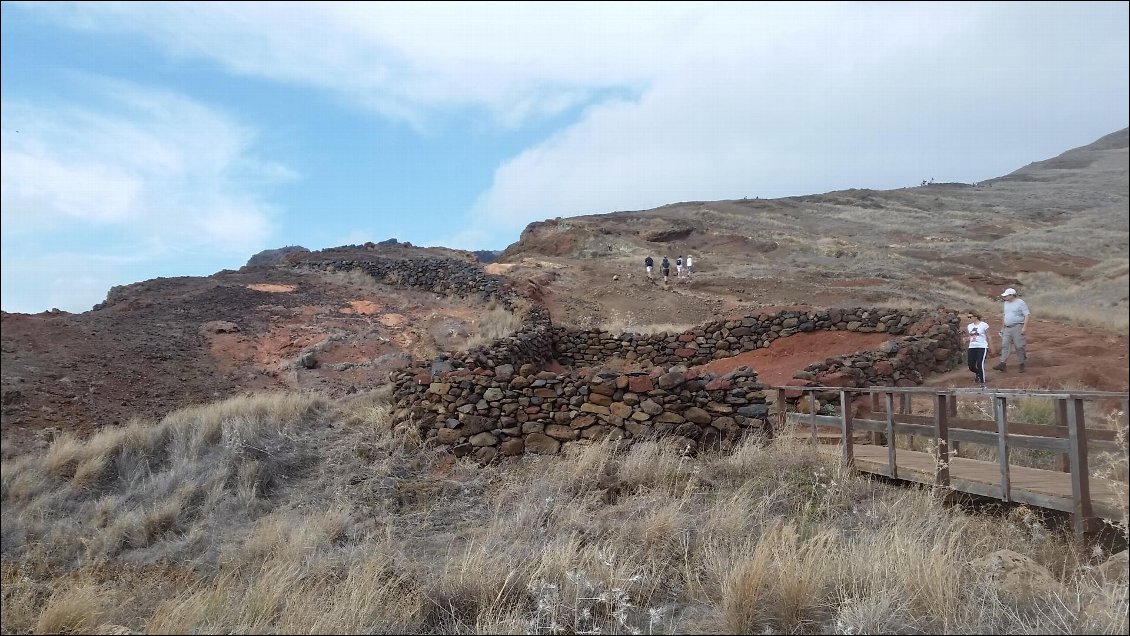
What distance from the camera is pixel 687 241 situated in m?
50.6

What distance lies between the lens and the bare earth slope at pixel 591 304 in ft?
18.7

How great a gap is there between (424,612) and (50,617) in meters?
1.92

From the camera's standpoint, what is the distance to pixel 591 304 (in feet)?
87.4

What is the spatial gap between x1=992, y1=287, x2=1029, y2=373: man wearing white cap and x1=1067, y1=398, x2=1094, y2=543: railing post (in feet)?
11.5

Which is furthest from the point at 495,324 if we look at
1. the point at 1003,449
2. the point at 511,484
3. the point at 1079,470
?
the point at 1079,470

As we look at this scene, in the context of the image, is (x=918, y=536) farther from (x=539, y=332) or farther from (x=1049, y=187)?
(x=1049, y=187)

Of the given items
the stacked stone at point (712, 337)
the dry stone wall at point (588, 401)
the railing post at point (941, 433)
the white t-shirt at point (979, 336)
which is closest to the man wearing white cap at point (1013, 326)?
the white t-shirt at point (979, 336)

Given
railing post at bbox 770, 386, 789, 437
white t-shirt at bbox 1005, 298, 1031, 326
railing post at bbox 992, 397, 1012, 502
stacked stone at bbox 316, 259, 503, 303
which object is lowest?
railing post at bbox 770, 386, 789, 437

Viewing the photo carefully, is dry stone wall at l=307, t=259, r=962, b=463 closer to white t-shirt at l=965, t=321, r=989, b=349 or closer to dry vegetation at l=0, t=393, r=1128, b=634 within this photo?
dry vegetation at l=0, t=393, r=1128, b=634

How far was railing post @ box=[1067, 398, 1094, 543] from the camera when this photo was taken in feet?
13.3

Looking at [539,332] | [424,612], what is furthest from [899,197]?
[424,612]

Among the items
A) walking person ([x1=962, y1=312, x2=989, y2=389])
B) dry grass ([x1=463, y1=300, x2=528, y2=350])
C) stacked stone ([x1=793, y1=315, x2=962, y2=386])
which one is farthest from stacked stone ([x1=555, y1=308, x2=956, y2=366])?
walking person ([x1=962, y1=312, x2=989, y2=389])

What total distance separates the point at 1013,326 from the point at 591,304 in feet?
58.8

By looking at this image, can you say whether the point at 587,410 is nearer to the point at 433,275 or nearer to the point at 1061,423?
the point at 1061,423
